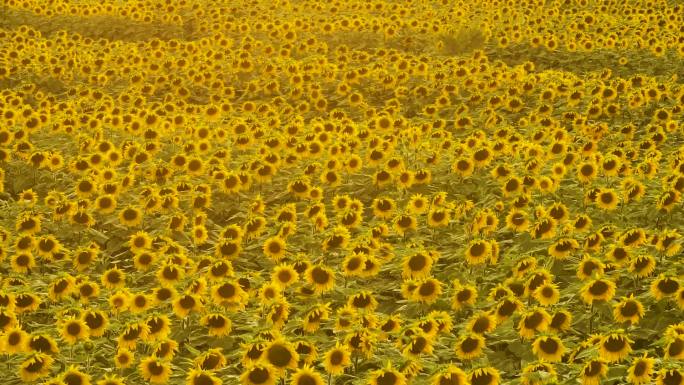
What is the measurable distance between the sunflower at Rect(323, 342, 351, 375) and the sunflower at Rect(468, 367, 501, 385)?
0.83m

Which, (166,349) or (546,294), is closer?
(166,349)

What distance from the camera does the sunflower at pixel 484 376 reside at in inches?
192

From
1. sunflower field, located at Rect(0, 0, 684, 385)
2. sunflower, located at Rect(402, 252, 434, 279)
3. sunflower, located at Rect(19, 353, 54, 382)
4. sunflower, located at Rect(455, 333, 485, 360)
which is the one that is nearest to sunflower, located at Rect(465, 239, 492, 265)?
sunflower field, located at Rect(0, 0, 684, 385)

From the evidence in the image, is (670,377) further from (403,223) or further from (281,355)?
(403,223)

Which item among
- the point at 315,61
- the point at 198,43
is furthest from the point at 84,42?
the point at 315,61

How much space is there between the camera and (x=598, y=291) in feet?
19.1

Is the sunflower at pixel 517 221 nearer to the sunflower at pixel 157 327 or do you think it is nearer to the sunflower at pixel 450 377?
the sunflower at pixel 450 377

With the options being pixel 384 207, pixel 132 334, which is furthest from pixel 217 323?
pixel 384 207

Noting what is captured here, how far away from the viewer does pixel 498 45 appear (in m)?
15.5

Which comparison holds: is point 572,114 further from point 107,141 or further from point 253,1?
point 253,1

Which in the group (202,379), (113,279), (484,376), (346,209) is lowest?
(113,279)

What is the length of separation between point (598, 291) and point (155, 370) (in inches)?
124

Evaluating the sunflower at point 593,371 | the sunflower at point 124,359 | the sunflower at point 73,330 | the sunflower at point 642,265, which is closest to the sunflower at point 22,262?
the sunflower at point 73,330

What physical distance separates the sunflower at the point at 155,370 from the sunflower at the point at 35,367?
638 mm
